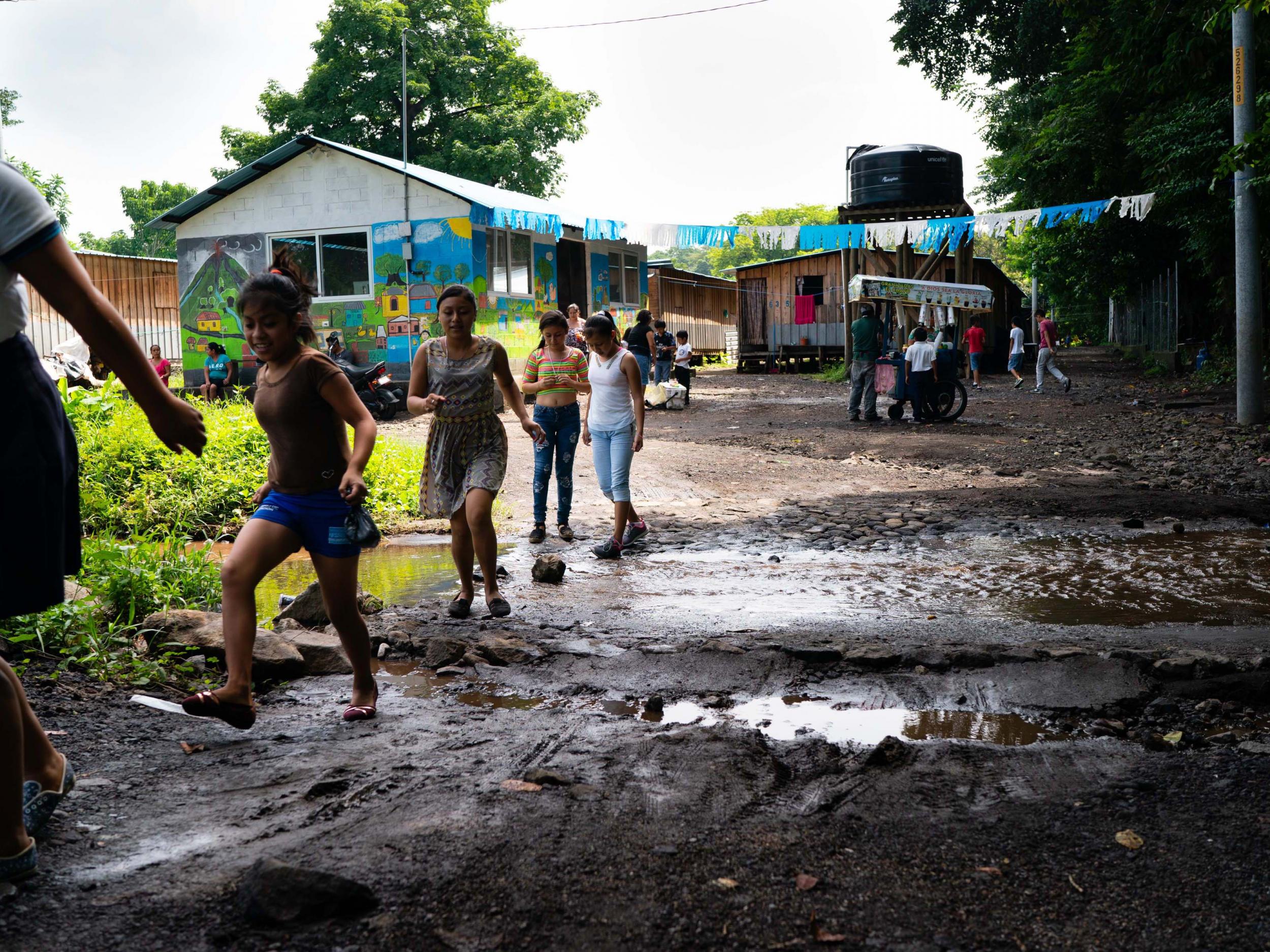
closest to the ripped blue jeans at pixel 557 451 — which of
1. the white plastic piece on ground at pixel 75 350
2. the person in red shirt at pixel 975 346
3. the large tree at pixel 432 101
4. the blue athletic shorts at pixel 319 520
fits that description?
the blue athletic shorts at pixel 319 520

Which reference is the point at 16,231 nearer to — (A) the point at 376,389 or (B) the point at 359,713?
(B) the point at 359,713

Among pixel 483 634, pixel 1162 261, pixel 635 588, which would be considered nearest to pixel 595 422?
pixel 635 588

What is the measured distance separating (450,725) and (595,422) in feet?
14.0

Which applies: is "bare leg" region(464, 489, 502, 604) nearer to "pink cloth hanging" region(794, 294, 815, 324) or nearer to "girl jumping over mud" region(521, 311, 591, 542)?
"girl jumping over mud" region(521, 311, 591, 542)

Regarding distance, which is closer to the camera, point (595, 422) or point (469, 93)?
point (595, 422)

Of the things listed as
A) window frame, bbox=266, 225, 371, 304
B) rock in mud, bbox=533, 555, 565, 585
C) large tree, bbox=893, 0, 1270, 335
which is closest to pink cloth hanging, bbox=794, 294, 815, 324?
large tree, bbox=893, 0, 1270, 335

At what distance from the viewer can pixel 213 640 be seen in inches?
189

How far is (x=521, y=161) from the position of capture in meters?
37.6

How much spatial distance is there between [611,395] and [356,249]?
13.7 metres

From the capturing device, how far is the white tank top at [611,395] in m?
7.87

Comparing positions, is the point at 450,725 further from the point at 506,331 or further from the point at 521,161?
the point at 521,161

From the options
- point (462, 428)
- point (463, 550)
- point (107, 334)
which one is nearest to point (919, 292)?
point (462, 428)

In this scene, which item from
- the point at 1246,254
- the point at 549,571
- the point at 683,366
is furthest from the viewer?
the point at 683,366

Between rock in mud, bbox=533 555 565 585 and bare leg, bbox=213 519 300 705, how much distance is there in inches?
121
